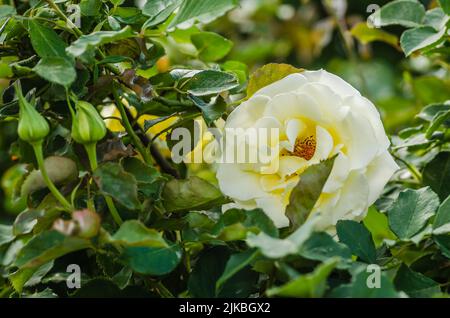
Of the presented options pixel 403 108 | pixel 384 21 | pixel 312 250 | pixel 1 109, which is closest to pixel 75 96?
pixel 1 109

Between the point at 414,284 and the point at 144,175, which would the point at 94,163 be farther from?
the point at 414,284

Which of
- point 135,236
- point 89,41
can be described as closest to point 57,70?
point 89,41

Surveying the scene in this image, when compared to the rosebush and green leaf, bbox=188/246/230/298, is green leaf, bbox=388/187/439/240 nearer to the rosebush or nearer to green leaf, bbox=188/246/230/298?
the rosebush

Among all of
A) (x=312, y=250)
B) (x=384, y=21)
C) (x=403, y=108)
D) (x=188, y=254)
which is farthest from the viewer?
(x=403, y=108)

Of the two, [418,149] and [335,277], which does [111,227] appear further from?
[418,149]

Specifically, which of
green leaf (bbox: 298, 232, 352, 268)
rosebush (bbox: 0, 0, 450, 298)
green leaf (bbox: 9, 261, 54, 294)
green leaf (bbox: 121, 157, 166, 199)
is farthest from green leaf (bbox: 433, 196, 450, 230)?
green leaf (bbox: 9, 261, 54, 294)
